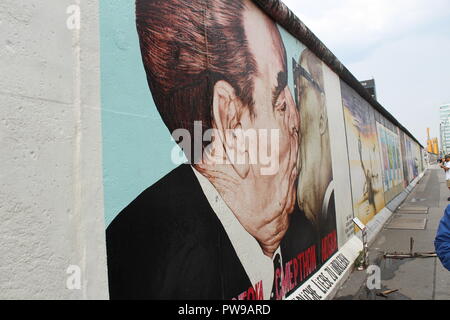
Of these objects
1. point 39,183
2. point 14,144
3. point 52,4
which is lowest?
point 39,183

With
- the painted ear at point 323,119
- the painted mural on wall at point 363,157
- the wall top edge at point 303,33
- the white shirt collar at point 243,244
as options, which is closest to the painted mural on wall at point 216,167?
the white shirt collar at point 243,244

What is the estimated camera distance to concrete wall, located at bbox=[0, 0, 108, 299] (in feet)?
4.34

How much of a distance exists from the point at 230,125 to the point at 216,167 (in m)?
0.47

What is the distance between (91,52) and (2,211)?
3.07 feet

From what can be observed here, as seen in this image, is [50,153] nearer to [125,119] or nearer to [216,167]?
[125,119]

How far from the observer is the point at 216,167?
101 inches

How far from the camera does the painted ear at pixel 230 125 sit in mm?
2711

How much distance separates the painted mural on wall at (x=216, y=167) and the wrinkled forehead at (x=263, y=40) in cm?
2

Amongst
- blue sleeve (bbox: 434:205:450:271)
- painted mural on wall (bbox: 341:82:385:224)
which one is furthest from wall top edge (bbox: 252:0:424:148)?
blue sleeve (bbox: 434:205:450:271)

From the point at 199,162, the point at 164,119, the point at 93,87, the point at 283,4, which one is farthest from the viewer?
the point at 283,4

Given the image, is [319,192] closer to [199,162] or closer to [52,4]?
[199,162]

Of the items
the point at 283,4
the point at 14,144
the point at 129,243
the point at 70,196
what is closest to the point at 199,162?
the point at 129,243

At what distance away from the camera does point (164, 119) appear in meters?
2.14

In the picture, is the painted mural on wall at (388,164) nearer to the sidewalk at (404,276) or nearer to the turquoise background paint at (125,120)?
the sidewalk at (404,276)
